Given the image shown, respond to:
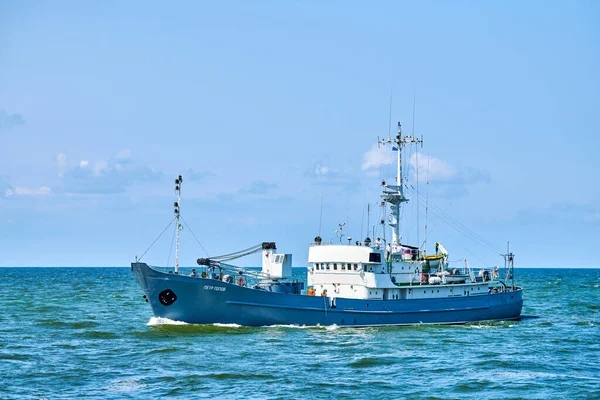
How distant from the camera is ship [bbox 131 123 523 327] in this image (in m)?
44.1

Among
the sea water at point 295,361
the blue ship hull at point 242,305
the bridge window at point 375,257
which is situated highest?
the bridge window at point 375,257

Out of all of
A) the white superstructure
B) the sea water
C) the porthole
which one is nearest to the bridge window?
the white superstructure

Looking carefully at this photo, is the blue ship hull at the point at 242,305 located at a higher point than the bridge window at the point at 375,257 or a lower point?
lower

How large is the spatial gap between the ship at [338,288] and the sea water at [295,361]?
2.79 feet

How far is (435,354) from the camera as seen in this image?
38.2 metres

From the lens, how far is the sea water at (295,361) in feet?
97.7

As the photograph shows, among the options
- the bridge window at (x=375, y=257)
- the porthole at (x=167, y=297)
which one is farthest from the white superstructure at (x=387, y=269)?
the porthole at (x=167, y=297)

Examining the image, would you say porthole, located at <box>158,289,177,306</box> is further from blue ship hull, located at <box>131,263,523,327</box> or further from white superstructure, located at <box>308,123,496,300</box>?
white superstructure, located at <box>308,123,496,300</box>

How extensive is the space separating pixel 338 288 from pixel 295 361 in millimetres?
11898

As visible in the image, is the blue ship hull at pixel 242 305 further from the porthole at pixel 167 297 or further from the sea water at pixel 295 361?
the sea water at pixel 295 361

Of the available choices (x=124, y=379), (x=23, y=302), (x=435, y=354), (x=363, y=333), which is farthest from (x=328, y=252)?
(x=23, y=302)

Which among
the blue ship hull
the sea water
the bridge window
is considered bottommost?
the sea water

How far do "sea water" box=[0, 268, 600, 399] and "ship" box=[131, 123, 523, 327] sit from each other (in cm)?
85

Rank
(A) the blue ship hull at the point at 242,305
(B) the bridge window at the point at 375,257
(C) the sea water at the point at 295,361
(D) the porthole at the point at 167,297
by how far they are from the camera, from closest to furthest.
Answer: (C) the sea water at the point at 295,361, (A) the blue ship hull at the point at 242,305, (D) the porthole at the point at 167,297, (B) the bridge window at the point at 375,257
